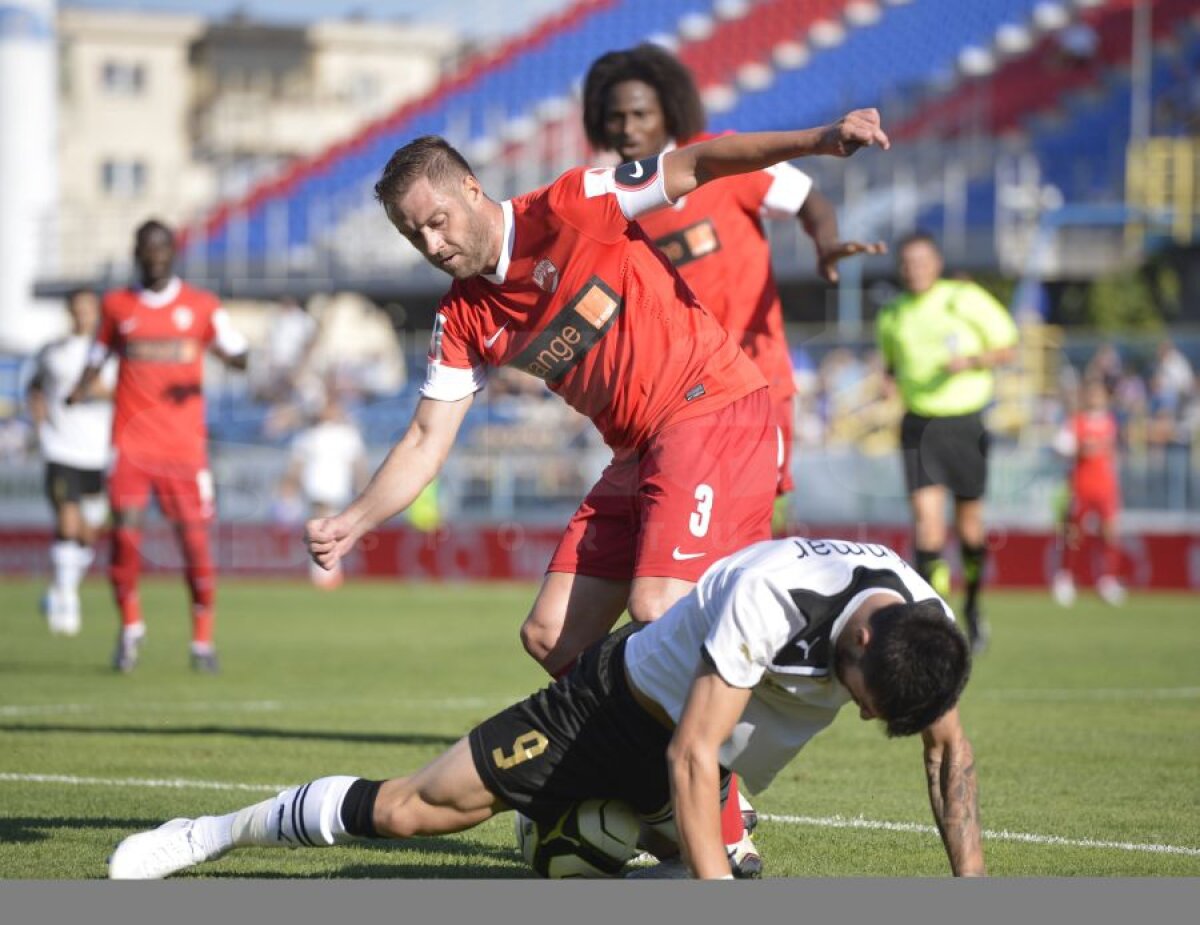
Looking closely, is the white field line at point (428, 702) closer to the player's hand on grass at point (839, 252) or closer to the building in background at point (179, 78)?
the player's hand on grass at point (839, 252)

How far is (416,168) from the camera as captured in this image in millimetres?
5914

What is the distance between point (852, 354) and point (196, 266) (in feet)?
48.7

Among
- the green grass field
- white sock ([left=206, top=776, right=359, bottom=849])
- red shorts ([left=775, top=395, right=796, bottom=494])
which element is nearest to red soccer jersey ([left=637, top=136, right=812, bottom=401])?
red shorts ([left=775, top=395, right=796, bottom=494])

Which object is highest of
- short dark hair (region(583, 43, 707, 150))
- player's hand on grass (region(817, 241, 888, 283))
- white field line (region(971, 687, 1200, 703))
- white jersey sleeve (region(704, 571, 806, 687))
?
short dark hair (region(583, 43, 707, 150))

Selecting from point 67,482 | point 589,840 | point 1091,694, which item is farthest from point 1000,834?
point 67,482

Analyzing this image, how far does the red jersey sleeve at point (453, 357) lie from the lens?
633 centimetres

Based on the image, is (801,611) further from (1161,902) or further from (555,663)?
(555,663)

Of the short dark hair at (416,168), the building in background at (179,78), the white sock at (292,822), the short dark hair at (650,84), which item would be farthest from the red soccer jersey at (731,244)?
the building in background at (179,78)

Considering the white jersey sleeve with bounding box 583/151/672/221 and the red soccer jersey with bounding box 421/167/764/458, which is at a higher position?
the white jersey sleeve with bounding box 583/151/672/221

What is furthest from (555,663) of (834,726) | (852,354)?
(852,354)

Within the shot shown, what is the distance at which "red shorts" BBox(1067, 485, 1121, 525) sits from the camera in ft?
66.7

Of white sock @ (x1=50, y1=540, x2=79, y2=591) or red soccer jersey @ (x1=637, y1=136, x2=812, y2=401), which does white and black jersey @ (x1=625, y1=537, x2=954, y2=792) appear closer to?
red soccer jersey @ (x1=637, y1=136, x2=812, y2=401)

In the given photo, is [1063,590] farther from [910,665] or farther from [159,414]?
[910,665]

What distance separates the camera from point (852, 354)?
80.5ft
